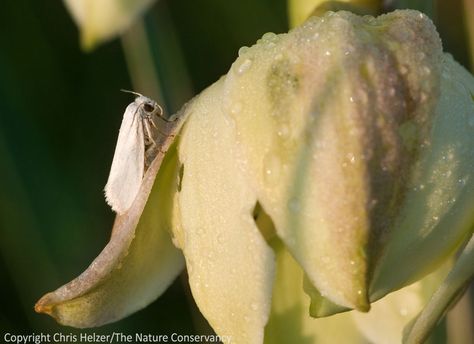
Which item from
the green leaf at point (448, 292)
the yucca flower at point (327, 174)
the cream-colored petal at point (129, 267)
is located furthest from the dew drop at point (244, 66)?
the green leaf at point (448, 292)

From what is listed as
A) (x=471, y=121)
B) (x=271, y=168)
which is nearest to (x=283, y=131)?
(x=271, y=168)

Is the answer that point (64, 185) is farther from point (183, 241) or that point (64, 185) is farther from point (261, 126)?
point (261, 126)

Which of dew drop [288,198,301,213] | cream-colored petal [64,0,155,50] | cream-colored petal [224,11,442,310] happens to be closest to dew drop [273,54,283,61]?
cream-colored petal [224,11,442,310]

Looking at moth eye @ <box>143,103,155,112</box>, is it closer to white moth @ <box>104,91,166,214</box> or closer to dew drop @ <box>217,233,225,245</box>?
white moth @ <box>104,91,166,214</box>

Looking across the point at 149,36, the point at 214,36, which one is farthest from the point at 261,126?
the point at 214,36

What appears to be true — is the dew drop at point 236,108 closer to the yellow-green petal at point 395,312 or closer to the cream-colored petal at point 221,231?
the cream-colored petal at point 221,231
